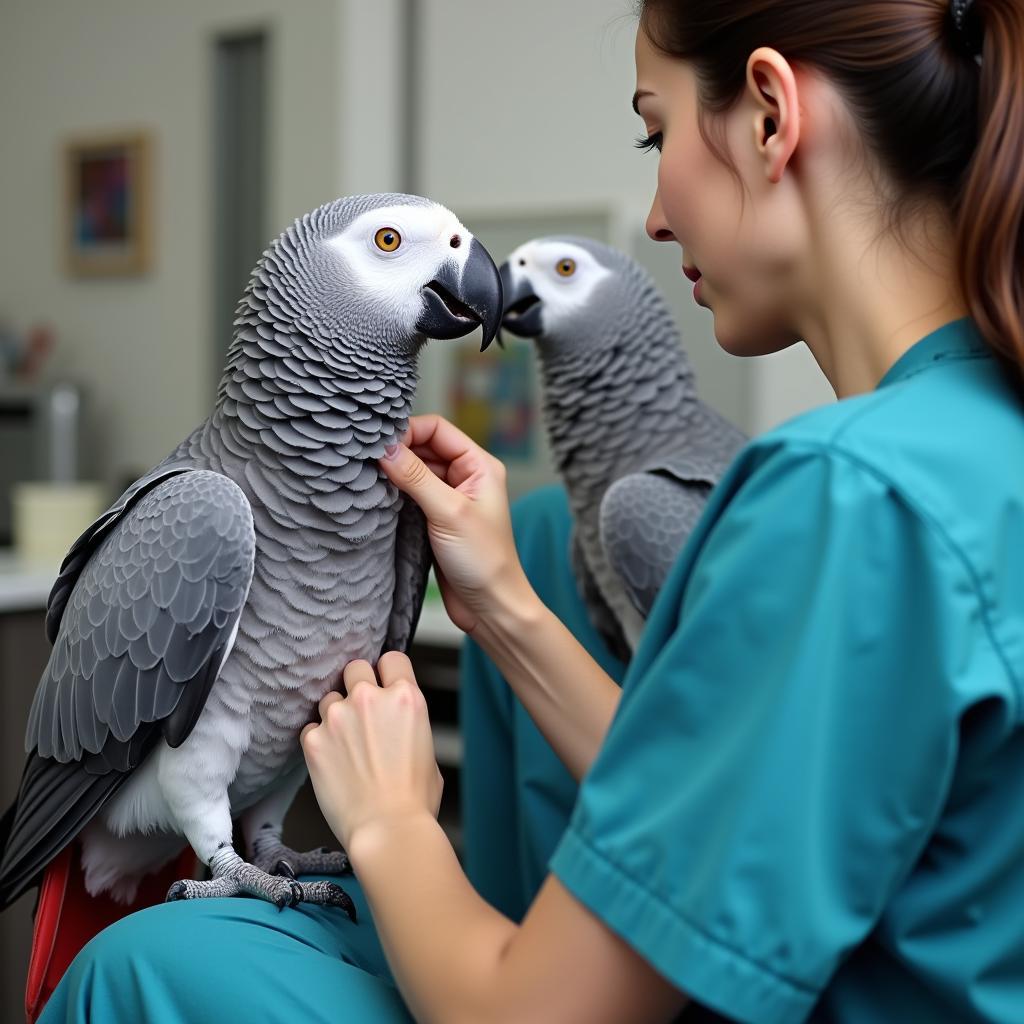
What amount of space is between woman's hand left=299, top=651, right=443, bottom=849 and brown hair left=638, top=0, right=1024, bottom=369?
402 millimetres

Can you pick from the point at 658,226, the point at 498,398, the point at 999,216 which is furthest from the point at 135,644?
the point at 498,398

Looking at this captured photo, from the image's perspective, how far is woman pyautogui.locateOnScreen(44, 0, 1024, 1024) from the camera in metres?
0.48

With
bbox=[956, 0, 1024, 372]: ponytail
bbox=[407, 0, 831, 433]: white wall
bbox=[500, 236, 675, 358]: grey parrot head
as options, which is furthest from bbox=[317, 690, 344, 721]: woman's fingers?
bbox=[407, 0, 831, 433]: white wall

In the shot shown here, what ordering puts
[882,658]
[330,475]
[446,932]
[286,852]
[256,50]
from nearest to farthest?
[882,658] → [446,932] → [330,475] → [286,852] → [256,50]

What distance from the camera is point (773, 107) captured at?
1.96 feet

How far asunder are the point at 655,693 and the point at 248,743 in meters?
0.33

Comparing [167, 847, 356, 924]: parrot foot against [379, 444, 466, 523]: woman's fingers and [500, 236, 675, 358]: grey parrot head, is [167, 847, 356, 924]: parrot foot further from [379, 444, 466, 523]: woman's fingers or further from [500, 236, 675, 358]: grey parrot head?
[500, 236, 675, 358]: grey parrot head

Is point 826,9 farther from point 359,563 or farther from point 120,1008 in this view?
point 120,1008

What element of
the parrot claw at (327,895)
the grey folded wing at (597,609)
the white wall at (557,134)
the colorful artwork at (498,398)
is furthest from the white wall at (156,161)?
the parrot claw at (327,895)

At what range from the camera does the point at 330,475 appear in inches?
28.8

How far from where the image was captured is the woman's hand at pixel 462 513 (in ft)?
2.55

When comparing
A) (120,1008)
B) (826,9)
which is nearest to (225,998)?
(120,1008)

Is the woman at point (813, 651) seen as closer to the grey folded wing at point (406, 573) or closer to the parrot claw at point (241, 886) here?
the parrot claw at point (241, 886)

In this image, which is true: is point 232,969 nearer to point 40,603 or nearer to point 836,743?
point 836,743
